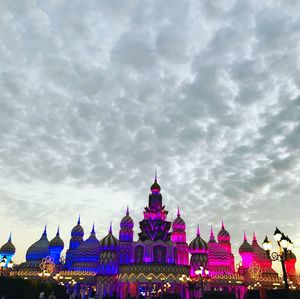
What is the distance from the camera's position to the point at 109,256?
6681cm

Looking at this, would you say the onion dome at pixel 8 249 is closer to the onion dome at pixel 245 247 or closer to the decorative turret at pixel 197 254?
the decorative turret at pixel 197 254

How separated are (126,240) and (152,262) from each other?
32.9 ft

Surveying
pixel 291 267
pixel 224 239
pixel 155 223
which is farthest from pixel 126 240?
pixel 291 267

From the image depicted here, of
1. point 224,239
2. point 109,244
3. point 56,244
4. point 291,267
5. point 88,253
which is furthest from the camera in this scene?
point 291,267

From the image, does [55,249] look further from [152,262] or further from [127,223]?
[152,262]

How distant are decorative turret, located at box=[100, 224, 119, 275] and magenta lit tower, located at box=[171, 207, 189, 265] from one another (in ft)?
42.6

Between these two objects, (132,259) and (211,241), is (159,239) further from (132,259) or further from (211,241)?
(211,241)

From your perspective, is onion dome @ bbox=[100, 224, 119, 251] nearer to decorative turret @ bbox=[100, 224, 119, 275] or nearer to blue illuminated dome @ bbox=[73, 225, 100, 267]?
decorative turret @ bbox=[100, 224, 119, 275]

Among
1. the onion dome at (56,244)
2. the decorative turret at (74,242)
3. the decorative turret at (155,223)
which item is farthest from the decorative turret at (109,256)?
the onion dome at (56,244)

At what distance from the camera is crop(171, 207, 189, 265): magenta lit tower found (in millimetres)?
70812

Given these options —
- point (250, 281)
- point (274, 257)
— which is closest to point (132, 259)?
point (250, 281)

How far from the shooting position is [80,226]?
89938 mm

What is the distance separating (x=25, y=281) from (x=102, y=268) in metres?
37.6

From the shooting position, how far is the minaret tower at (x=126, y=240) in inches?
2596
